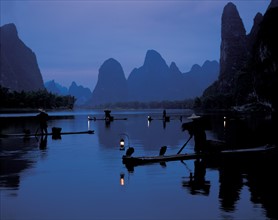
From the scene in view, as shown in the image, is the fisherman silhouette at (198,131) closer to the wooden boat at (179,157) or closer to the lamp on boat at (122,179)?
the wooden boat at (179,157)

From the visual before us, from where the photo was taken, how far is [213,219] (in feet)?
46.0

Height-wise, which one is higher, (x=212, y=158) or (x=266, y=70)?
(x=266, y=70)

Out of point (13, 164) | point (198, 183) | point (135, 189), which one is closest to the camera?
point (135, 189)

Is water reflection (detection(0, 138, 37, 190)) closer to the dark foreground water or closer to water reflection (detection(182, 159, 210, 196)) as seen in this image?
the dark foreground water

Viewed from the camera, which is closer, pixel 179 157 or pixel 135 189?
pixel 135 189

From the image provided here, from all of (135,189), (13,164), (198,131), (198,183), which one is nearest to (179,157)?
(198,131)

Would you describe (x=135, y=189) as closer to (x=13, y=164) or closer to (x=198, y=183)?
(x=198, y=183)

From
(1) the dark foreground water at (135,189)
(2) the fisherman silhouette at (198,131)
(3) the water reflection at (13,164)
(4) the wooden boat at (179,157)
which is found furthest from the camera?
(2) the fisherman silhouette at (198,131)

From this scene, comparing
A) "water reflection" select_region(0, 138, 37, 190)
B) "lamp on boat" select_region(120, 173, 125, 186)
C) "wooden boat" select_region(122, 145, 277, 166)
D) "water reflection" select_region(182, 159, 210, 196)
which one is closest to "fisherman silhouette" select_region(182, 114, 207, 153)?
"wooden boat" select_region(122, 145, 277, 166)

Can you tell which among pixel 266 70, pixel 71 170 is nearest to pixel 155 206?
pixel 71 170

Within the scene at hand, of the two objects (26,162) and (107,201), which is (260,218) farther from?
(26,162)

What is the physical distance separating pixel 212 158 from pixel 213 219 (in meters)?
17.3

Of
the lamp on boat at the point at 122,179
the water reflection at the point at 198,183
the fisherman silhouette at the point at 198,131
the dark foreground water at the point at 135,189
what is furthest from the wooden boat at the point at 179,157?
the lamp on boat at the point at 122,179

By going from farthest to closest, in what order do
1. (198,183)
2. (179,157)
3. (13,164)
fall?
(179,157), (13,164), (198,183)
